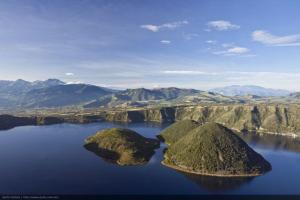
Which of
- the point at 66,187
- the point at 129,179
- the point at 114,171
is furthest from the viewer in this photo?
the point at 114,171

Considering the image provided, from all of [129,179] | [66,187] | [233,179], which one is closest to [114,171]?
[129,179]

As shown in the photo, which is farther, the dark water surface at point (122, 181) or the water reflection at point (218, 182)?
the water reflection at point (218, 182)

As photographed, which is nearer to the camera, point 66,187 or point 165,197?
point 165,197

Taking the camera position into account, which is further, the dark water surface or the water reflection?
the water reflection

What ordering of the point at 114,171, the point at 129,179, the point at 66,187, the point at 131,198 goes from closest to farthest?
the point at 131,198, the point at 66,187, the point at 129,179, the point at 114,171

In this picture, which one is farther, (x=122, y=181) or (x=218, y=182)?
(x=218, y=182)

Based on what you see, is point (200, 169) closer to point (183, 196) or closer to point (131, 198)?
point (183, 196)

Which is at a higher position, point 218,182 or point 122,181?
point 122,181

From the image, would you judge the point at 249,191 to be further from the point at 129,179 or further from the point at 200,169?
the point at 129,179
